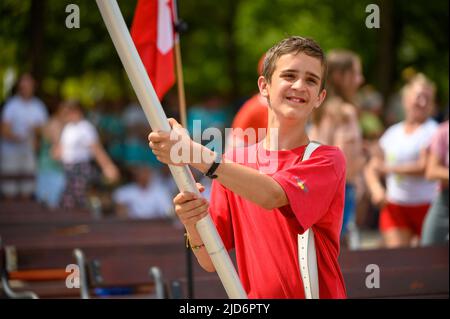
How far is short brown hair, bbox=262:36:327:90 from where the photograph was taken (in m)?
3.08

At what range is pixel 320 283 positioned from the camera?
3135 mm

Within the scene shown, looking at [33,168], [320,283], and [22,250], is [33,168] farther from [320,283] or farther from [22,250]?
[320,283]

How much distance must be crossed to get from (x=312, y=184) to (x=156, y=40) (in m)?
2.21

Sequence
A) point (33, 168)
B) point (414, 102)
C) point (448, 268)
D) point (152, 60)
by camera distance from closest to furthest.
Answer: point (152, 60) → point (448, 268) → point (414, 102) → point (33, 168)

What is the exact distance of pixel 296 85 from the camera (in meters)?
3.06

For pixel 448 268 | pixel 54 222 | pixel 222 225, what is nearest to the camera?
pixel 222 225

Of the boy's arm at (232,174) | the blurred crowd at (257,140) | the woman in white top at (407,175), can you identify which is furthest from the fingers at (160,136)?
the woman in white top at (407,175)

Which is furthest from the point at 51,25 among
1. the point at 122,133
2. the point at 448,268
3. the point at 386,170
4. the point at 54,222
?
the point at 448,268

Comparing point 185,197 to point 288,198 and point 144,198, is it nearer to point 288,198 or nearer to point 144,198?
point 288,198

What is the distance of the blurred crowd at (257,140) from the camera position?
6.95 meters
